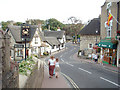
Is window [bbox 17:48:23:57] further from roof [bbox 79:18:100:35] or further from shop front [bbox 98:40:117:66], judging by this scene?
shop front [bbox 98:40:117:66]

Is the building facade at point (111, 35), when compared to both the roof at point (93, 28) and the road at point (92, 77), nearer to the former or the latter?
the road at point (92, 77)

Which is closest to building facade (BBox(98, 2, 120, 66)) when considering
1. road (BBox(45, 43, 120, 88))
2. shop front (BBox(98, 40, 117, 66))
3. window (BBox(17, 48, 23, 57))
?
shop front (BBox(98, 40, 117, 66))

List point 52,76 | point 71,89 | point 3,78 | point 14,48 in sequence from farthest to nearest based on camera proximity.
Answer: point 14,48
point 52,76
point 71,89
point 3,78

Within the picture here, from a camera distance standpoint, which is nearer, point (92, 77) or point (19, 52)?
point (92, 77)

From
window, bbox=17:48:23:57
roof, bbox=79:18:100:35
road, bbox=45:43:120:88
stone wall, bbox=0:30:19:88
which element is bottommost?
road, bbox=45:43:120:88

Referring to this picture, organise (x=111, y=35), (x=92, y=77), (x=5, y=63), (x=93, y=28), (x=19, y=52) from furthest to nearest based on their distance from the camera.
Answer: (x=93, y=28) < (x=19, y=52) < (x=111, y=35) < (x=92, y=77) < (x=5, y=63)

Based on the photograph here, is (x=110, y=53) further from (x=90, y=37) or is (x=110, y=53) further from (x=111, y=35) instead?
(x=90, y=37)

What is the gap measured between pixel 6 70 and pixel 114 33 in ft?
58.1

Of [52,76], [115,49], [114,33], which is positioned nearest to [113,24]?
Answer: [114,33]

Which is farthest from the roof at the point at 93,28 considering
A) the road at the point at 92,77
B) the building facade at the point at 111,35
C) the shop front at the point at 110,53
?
the road at the point at 92,77

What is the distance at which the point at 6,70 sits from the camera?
3756 mm

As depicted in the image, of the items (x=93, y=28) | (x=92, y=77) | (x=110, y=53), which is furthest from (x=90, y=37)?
(x=92, y=77)

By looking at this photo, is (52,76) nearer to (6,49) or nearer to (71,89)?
(71,89)

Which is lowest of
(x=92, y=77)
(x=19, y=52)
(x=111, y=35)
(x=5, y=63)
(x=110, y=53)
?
(x=92, y=77)
